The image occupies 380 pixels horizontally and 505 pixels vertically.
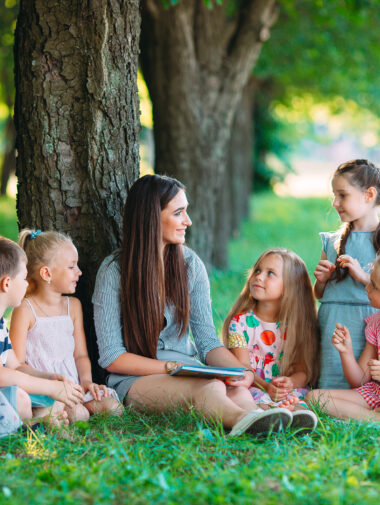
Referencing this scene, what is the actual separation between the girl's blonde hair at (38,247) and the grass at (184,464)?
40.3 inches

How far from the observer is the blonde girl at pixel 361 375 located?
3.92 metres

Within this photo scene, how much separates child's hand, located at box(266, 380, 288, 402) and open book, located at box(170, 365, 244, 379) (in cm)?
39

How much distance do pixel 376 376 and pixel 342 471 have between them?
1.02 meters

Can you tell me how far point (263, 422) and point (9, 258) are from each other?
1669mm

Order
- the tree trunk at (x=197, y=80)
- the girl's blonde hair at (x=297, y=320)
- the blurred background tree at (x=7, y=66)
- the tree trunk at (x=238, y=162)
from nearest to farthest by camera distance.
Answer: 1. the girl's blonde hair at (x=297, y=320)
2. the tree trunk at (x=197, y=80)
3. the blurred background tree at (x=7, y=66)
4. the tree trunk at (x=238, y=162)

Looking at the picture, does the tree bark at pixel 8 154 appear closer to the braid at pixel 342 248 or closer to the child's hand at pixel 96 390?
the braid at pixel 342 248

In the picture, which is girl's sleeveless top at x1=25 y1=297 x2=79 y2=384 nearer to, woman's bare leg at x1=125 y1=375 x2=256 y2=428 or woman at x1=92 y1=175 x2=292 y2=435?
woman at x1=92 y1=175 x2=292 y2=435

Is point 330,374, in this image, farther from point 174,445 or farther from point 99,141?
point 99,141

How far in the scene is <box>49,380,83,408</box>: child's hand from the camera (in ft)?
11.8

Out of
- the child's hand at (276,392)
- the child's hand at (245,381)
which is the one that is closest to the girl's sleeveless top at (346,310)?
the child's hand at (276,392)

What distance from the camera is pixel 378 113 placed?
19.0m

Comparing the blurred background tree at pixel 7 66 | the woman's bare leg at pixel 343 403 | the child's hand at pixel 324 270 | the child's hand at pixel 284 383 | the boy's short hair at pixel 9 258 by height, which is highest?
the blurred background tree at pixel 7 66

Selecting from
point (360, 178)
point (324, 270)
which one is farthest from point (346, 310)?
point (360, 178)

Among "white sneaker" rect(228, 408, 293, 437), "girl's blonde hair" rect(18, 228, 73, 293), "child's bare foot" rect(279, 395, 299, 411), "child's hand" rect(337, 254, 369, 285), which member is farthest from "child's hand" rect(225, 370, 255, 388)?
"girl's blonde hair" rect(18, 228, 73, 293)
